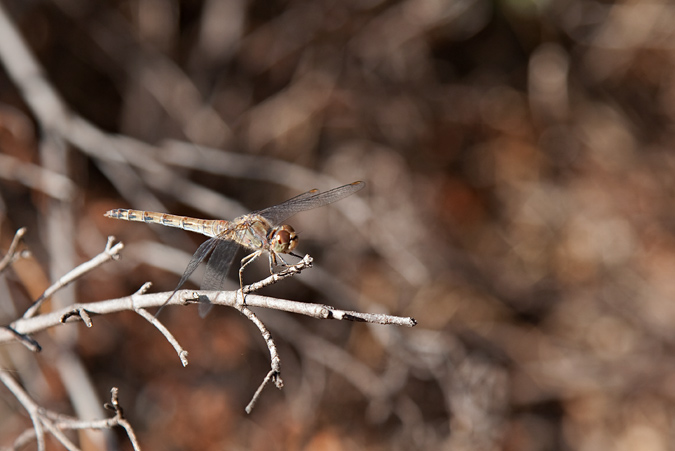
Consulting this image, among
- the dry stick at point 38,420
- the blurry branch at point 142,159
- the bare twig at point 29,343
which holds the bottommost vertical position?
the dry stick at point 38,420

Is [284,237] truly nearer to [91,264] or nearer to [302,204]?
[302,204]

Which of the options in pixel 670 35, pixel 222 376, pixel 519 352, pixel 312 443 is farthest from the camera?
pixel 670 35

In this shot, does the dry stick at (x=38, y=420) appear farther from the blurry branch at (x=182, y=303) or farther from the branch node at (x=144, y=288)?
the branch node at (x=144, y=288)

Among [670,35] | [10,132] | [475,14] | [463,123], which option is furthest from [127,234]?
[670,35]

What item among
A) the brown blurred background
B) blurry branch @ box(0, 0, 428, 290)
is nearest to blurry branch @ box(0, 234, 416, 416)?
the brown blurred background

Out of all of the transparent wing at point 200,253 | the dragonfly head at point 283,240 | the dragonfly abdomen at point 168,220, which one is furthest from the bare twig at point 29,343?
the dragonfly abdomen at point 168,220

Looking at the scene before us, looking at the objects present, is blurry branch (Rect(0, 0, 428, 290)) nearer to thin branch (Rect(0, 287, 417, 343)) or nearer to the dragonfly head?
the dragonfly head

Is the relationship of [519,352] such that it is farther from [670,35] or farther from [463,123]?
[670,35]
